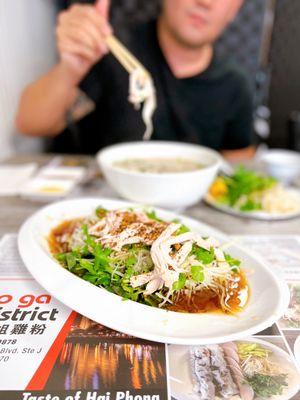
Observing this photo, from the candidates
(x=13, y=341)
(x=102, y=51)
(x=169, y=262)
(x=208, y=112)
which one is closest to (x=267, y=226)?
(x=169, y=262)

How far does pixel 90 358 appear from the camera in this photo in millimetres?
596

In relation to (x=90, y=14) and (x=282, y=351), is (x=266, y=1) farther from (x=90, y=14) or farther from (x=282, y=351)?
(x=282, y=351)

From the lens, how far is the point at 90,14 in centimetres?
146

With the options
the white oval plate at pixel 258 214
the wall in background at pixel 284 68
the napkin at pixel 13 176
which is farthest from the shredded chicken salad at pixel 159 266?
the wall in background at pixel 284 68

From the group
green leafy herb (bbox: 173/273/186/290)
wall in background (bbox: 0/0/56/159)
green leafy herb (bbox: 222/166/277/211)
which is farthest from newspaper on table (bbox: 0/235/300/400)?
wall in background (bbox: 0/0/56/159)

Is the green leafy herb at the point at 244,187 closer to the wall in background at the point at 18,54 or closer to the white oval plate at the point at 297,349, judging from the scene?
the white oval plate at the point at 297,349

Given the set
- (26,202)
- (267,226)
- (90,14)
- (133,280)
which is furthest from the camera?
(90,14)

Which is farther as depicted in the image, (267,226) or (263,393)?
(267,226)

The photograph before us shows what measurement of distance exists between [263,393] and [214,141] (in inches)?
79.8

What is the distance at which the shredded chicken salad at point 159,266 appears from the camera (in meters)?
0.70

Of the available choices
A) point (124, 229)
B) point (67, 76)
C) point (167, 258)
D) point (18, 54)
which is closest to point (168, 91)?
point (67, 76)

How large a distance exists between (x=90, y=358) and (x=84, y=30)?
53.0 inches

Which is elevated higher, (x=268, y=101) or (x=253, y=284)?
(x=253, y=284)

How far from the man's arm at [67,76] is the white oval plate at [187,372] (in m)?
1.32
